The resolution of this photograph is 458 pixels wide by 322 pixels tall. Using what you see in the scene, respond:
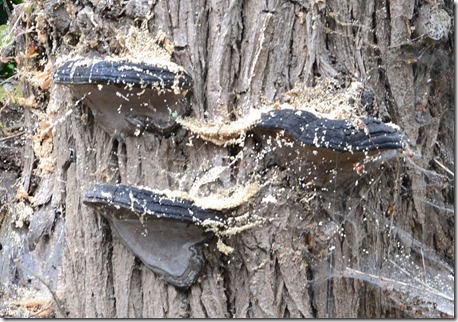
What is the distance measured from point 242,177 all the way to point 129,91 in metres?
0.53

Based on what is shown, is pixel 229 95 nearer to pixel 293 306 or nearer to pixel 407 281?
pixel 293 306

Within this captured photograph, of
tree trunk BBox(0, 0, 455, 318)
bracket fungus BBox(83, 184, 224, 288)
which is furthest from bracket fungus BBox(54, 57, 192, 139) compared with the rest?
bracket fungus BBox(83, 184, 224, 288)

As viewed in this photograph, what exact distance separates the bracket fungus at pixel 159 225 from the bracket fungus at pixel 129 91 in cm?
31

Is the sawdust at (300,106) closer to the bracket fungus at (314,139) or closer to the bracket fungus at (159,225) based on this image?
the bracket fungus at (314,139)

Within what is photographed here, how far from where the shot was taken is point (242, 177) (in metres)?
2.24

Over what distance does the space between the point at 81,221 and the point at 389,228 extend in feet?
4.37

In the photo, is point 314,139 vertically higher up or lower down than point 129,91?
lower down

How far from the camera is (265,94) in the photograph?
229 cm

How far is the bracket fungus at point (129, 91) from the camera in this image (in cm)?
201

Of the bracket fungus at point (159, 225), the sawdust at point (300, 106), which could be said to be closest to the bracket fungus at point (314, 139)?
the sawdust at point (300, 106)

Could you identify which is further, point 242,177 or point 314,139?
point 242,177

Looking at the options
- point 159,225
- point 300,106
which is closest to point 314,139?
point 300,106

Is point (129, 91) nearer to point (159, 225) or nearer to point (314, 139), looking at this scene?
point (159, 225)

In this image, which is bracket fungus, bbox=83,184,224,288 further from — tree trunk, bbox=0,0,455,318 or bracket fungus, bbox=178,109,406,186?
bracket fungus, bbox=178,109,406,186
